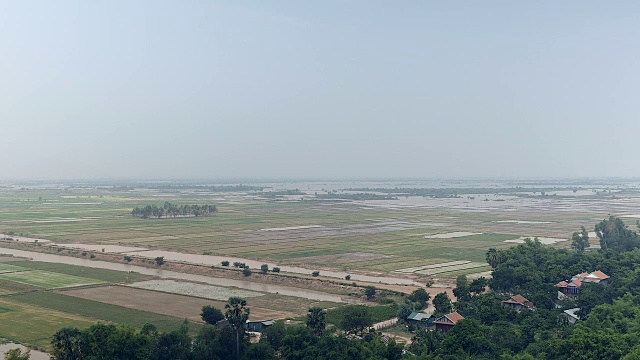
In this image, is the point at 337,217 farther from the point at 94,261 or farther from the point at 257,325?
the point at 257,325

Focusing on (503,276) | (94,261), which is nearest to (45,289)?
(94,261)

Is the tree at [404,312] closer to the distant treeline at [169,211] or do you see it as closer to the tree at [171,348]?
the tree at [171,348]

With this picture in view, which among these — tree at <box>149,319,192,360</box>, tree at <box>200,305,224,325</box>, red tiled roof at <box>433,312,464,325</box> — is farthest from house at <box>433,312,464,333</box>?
tree at <box>149,319,192,360</box>

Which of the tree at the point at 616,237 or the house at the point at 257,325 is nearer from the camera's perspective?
the house at the point at 257,325

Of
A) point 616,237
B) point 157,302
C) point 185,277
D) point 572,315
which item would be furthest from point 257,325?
point 616,237

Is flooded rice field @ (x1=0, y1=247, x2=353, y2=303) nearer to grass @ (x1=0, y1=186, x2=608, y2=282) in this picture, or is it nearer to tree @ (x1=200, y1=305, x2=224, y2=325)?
grass @ (x1=0, y1=186, x2=608, y2=282)

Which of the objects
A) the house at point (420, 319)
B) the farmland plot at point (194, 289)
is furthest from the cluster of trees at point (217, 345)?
the farmland plot at point (194, 289)
